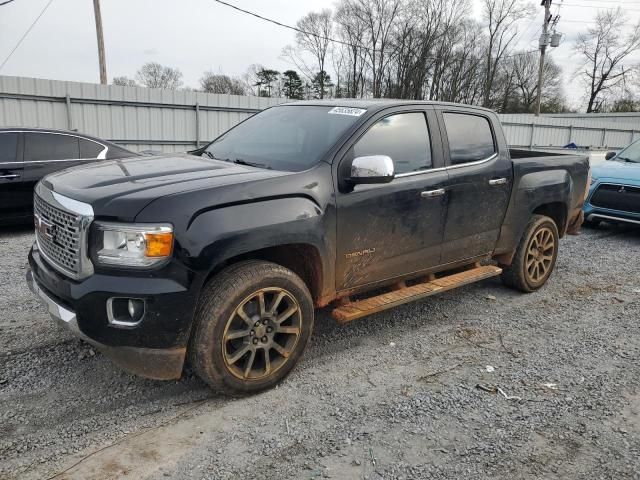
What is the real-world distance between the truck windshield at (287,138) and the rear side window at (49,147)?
421cm

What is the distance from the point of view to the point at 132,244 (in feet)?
A: 8.93

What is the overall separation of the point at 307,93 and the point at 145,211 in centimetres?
4325

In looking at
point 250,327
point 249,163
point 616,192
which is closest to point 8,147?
point 249,163

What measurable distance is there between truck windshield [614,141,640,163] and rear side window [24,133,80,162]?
9.05 meters

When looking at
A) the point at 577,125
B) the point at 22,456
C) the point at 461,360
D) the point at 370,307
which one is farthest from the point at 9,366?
the point at 577,125

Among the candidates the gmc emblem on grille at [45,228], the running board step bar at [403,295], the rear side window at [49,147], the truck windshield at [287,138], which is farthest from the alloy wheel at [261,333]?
the rear side window at [49,147]

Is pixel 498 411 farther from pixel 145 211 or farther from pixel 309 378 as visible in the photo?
pixel 145 211

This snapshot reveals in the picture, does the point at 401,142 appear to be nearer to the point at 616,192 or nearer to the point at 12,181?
the point at 12,181

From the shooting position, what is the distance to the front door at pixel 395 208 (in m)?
3.56

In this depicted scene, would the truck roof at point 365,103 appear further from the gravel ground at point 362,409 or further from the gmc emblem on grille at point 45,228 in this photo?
the gmc emblem on grille at point 45,228

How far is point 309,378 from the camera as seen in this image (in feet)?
11.4

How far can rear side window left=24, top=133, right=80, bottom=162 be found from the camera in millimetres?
7270

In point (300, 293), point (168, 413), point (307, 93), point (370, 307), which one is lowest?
point (168, 413)

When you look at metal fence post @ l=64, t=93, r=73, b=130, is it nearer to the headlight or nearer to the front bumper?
the front bumper
